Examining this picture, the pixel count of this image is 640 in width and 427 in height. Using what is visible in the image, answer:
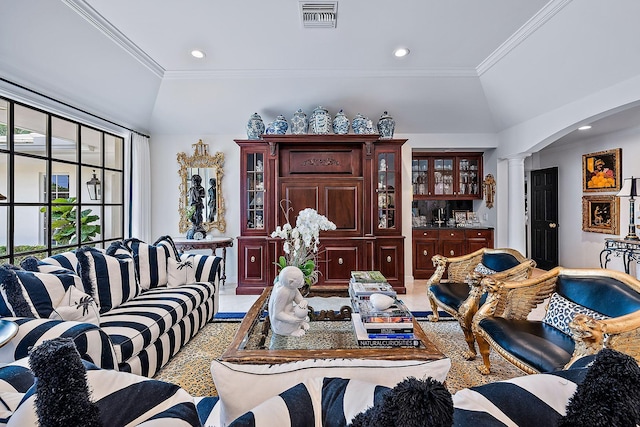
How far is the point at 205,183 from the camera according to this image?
4.87 metres

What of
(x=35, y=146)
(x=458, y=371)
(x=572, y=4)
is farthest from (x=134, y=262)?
(x=572, y=4)

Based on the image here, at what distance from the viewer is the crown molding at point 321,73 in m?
3.99

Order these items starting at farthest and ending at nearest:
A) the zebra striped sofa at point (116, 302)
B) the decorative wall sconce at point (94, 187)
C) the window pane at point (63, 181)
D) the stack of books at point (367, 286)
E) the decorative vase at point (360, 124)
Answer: the decorative vase at point (360, 124) < the decorative wall sconce at point (94, 187) < the window pane at point (63, 181) < the stack of books at point (367, 286) < the zebra striped sofa at point (116, 302)

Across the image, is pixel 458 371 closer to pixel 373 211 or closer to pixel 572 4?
pixel 373 211

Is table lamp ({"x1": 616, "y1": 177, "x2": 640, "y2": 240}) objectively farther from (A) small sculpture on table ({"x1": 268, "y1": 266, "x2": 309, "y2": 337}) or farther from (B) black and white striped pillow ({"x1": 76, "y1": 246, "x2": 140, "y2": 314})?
(B) black and white striped pillow ({"x1": 76, "y1": 246, "x2": 140, "y2": 314})

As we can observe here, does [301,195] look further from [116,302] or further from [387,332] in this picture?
[387,332]

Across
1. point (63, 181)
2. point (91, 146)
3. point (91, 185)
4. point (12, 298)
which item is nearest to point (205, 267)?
point (12, 298)

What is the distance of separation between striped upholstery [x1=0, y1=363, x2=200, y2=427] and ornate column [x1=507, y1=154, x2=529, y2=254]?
17.1 feet

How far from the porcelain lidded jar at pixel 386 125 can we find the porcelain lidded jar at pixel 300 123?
3.64ft

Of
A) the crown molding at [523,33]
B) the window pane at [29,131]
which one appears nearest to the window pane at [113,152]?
the window pane at [29,131]

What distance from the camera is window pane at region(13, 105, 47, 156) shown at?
9.58 feet

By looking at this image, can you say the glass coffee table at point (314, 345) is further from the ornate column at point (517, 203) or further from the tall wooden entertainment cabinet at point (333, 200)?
the ornate column at point (517, 203)

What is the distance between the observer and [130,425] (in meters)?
0.61

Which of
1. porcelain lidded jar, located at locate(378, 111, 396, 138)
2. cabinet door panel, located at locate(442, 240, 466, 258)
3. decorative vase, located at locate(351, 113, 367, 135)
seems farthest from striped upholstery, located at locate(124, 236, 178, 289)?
cabinet door panel, located at locate(442, 240, 466, 258)
